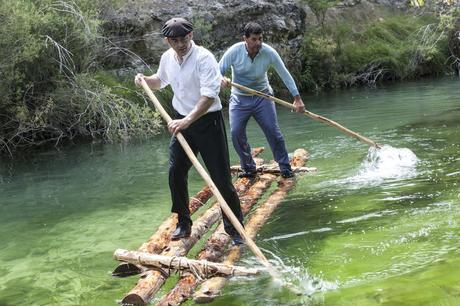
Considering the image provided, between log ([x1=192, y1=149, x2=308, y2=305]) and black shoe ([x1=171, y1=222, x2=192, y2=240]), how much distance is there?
475 millimetres

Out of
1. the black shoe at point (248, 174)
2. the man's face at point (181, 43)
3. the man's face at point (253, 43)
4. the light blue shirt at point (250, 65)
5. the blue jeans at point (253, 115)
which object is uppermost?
the man's face at point (181, 43)

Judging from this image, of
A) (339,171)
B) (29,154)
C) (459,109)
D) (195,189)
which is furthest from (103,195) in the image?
(459,109)

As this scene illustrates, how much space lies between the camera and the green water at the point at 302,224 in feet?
13.8

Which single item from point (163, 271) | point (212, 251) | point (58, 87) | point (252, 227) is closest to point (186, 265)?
point (163, 271)

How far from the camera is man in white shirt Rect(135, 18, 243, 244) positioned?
4.64 meters

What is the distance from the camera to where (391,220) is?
552cm

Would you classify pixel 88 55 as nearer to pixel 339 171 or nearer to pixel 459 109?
pixel 339 171

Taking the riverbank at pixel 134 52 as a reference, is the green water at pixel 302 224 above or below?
below

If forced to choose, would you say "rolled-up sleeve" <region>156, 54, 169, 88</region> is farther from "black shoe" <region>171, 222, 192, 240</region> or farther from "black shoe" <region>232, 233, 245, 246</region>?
"black shoe" <region>232, 233, 245, 246</region>

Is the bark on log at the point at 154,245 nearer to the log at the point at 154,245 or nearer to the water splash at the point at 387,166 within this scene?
the log at the point at 154,245

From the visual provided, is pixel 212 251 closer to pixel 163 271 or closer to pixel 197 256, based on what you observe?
pixel 197 256

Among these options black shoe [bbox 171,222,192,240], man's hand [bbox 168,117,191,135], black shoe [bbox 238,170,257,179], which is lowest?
black shoe [bbox 238,170,257,179]

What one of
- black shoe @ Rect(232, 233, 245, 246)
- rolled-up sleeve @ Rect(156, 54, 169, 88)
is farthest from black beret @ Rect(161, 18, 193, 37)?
black shoe @ Rect(232, 233, 245, 246)

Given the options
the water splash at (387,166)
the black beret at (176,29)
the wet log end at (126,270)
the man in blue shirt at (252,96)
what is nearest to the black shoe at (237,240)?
the wet log end at (126,270)
